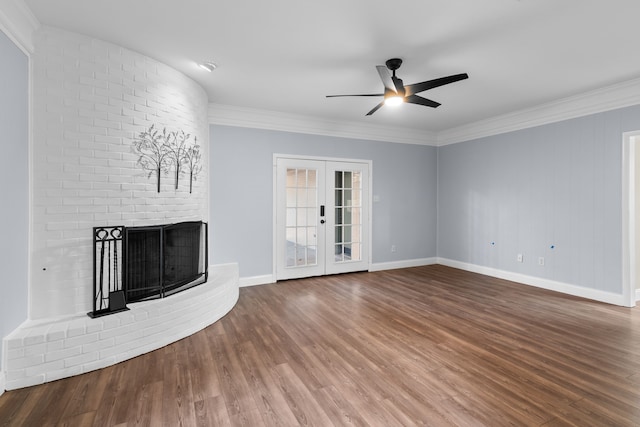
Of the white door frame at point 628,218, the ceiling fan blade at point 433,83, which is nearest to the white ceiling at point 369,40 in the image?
the ceiling fan blade at point 433,83

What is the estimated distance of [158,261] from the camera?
3.12m

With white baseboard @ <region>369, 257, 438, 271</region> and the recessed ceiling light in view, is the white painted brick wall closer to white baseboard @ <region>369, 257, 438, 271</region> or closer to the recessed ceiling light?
the recessed ceiling light

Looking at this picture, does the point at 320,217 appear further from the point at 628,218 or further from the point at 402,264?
the point at 628,218

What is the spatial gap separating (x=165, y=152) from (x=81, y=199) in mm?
883

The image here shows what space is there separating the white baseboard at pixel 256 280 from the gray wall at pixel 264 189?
0.06m

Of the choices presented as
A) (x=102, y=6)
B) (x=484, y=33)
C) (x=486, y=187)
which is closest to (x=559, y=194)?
(x=486, y=187)

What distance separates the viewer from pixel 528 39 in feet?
9.19

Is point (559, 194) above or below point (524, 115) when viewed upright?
below

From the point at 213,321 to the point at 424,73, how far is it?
352cm

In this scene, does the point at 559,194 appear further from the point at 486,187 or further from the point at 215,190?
the point at 215,190

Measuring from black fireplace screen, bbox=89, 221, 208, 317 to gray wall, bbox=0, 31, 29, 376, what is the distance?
0.46 metres

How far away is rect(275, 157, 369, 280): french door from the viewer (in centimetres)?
513

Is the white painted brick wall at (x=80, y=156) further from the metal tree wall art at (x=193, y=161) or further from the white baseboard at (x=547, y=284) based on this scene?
the white baseboard at (x=547, y=284)

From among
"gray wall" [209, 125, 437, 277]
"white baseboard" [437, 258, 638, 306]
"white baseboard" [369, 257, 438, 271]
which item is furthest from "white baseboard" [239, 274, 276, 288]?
"white baseboard" [437, 258, 638, 306]
